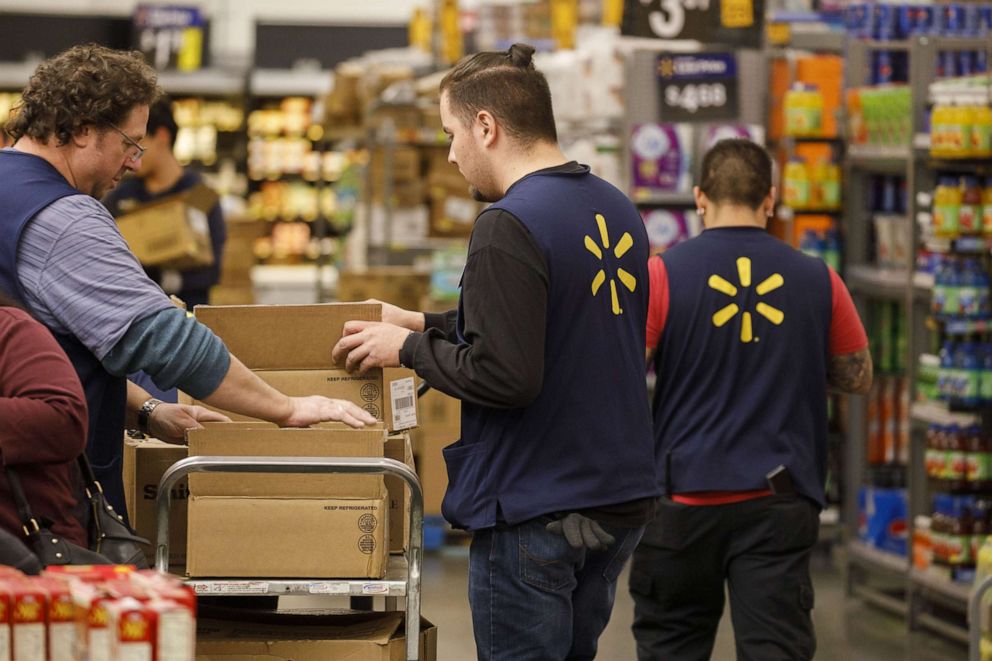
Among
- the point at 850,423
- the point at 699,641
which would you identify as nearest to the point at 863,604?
the point at 850,423

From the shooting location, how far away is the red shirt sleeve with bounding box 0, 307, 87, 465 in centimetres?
267

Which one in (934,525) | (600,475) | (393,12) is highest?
(393,12)

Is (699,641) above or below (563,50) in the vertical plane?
below

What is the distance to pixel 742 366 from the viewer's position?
4055mm

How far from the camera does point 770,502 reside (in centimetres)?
399

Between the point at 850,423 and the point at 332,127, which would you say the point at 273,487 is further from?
the point at 332,127

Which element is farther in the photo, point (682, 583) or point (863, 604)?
point (863, 604)

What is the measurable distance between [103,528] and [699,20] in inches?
204

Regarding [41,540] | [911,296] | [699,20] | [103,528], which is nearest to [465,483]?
[103,528]

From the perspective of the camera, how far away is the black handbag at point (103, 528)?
9.56 ft

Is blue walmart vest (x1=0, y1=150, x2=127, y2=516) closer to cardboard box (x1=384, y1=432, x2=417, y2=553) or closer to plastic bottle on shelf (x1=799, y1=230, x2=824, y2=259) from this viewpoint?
cardboard box (x1=384, y1=432, x2=417, y2=553)

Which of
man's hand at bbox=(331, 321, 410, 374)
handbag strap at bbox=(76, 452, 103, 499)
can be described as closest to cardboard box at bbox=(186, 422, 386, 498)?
man's hand at bbox=(331, 321, 410, 374)

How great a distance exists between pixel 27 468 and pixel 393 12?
46.5ft

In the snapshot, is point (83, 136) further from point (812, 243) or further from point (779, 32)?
point (779, 32)
